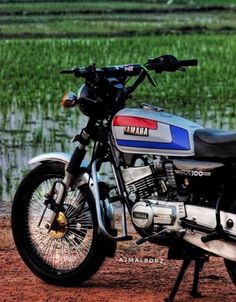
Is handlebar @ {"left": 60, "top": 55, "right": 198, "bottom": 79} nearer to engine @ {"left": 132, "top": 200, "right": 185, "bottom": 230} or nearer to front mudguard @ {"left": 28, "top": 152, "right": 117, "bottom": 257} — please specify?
front mudguard @ {"left": 28, "top": 152, "right": 117, "bottom": 257}

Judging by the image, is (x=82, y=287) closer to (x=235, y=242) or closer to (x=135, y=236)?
(x=235, y=242)

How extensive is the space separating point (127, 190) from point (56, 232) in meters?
0.51

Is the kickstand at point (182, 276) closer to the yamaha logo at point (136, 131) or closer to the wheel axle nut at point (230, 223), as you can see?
the wheel axle nut at point (230, 223)

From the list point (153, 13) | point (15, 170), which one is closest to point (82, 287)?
point (15, 170)

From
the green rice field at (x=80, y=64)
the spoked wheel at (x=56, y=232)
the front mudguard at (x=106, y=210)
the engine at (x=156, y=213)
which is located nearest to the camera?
the engine at (x=156, y=213)

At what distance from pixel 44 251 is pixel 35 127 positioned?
7.68 metres

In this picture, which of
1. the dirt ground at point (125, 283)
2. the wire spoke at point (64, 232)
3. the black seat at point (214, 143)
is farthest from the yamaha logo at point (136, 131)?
the dirt ground at point (125, 283)

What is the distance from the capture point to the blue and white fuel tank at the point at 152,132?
5.22 meters

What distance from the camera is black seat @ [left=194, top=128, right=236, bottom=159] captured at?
505cm

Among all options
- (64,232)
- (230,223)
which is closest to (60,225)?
(64,232)

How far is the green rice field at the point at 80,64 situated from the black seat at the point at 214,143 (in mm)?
4242

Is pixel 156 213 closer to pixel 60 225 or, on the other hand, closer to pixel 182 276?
pixel 182 276

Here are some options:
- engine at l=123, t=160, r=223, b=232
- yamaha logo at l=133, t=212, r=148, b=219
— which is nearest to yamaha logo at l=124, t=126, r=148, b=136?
engine at l=123, t=160, r=223, b=232

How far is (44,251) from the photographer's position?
5887 mm
